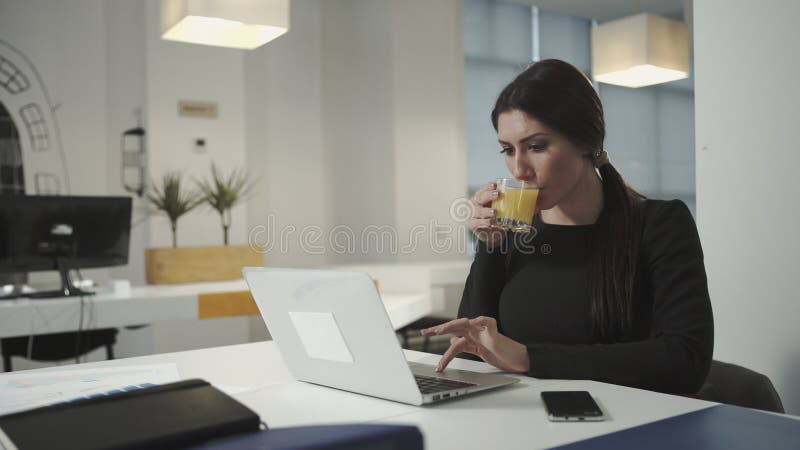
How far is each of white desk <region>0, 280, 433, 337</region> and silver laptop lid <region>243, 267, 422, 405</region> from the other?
1981 millimetres

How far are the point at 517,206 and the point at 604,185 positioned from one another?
0.28m

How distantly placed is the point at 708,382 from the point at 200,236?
4309mm

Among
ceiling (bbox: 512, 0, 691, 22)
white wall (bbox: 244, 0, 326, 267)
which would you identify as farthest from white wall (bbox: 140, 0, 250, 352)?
ceiling (bbox: 512, 0, 691, 22)

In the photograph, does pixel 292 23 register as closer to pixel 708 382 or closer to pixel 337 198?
pixel 337 198

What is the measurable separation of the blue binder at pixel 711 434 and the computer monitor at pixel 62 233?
10.0 ft

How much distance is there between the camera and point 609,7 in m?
7.09

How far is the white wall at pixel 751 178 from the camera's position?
1.74 m

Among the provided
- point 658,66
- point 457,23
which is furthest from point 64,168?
point 658,66

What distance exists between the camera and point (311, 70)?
613cm

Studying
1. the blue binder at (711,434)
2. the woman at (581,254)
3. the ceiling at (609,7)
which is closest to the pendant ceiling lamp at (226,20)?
the woman at (581,254)

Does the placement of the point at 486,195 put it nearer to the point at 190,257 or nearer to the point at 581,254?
the point at 581,254

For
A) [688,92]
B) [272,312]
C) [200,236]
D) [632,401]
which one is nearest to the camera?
[632,401]

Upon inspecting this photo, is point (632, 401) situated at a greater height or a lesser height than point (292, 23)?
lesser

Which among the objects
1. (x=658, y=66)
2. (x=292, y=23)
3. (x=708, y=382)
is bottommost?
(x=708, y=382)
